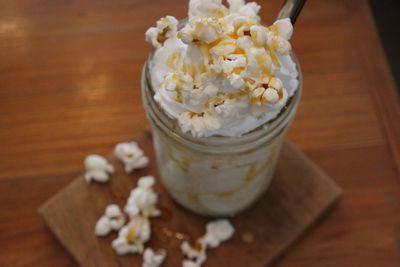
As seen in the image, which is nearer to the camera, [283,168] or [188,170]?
[188,170]

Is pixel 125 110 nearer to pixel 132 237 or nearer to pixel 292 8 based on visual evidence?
pixel 132 237

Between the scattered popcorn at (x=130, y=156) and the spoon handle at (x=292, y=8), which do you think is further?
the scattered popcorn at (x=130, y=156)

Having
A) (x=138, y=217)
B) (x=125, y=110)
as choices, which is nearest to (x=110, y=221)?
(x=138, y=217)

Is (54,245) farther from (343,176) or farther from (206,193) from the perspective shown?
(343,176)

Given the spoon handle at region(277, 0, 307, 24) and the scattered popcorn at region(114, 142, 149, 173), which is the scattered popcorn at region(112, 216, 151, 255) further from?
the spoon handle at region(277, 0, 307, 24)

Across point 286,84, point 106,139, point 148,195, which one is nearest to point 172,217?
point 148,195

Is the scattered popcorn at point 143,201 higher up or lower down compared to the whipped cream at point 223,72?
lower down

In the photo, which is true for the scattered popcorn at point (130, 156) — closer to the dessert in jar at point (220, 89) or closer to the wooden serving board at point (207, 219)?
the wooden serving board at point (207, 219)

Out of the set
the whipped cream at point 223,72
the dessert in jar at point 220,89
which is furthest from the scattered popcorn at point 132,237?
the whipped cream at point 223,72
